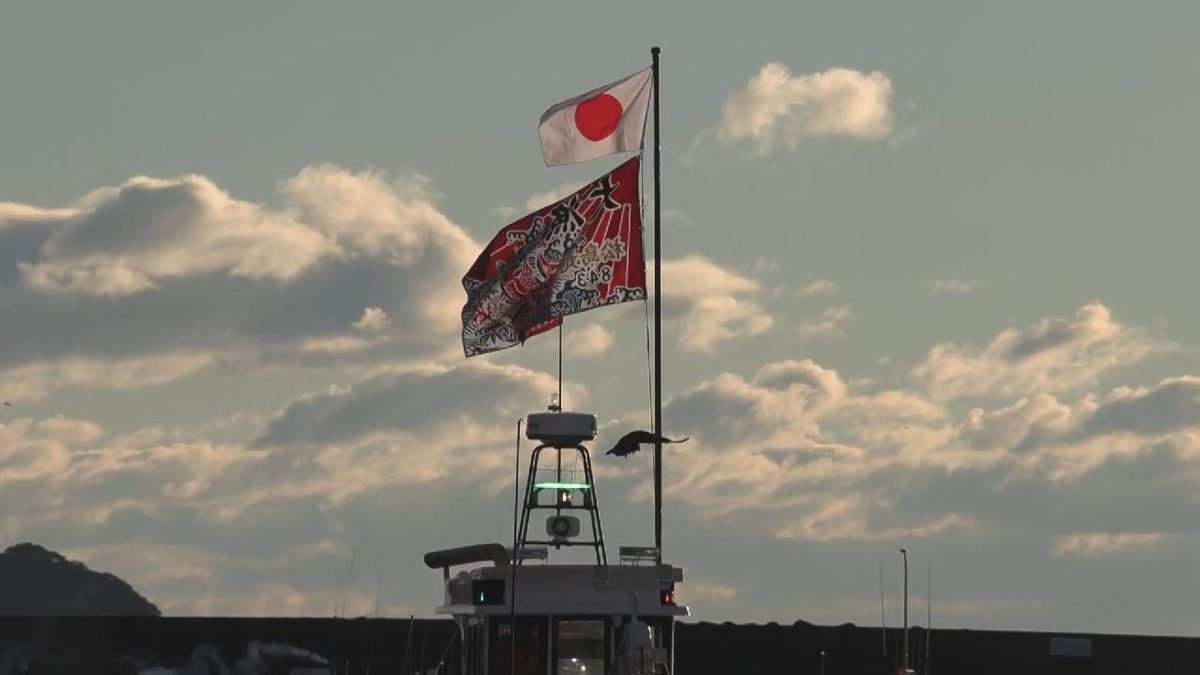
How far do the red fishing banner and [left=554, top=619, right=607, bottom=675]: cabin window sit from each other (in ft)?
25.9

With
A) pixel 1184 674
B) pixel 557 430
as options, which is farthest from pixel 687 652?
Answer: pixel 557 430

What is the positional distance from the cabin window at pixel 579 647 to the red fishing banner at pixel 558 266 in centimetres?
790

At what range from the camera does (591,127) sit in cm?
4591

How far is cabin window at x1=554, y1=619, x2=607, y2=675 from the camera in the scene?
125ft

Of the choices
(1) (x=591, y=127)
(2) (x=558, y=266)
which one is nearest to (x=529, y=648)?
(2) (x=558, y=266)

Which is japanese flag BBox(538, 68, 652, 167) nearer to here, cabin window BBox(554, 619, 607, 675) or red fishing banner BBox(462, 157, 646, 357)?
red fishing banner BBox(462, 157, 646, 357)

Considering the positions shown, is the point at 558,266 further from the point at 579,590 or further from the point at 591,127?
the point at 579,590

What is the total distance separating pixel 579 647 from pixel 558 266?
8.90 metres

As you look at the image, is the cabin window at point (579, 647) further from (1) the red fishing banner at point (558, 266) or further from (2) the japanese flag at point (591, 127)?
(2) the japanese flag at point (591, 127)

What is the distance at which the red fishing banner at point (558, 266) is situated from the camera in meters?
44.7

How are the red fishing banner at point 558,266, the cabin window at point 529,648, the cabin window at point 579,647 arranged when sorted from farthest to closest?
the red fishing banner at point 558,266
the cabin window at point 579,647
the cabin window at point 529,648

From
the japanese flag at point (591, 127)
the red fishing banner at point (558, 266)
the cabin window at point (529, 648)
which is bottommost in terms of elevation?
the cabin window at point (529, 648)

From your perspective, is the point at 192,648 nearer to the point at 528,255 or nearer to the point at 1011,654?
the point at 1011,654


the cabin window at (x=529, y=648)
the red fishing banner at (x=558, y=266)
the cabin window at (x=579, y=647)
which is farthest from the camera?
the red fishing banner at (x=558, y=266)
